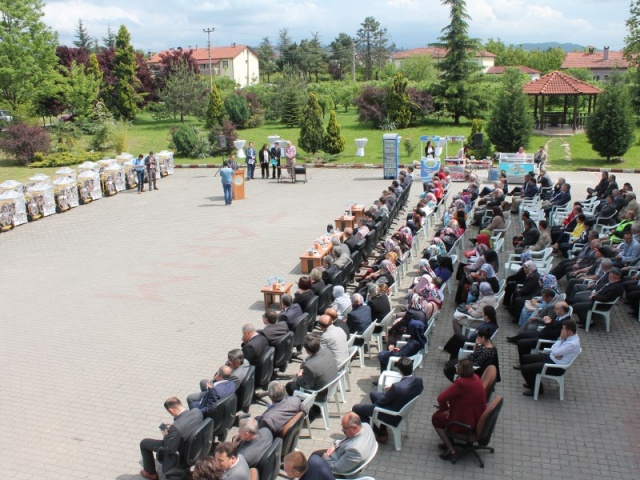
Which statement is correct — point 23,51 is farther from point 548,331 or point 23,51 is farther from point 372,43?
point 372,43

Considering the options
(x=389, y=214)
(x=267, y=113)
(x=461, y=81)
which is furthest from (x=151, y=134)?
(x=389, y=214)

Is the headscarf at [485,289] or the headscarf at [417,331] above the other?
the headscarf at [485,289]

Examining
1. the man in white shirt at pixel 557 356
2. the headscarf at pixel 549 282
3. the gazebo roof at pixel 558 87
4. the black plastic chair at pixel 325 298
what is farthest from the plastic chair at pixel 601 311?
the gazebo roof at pixel 558 87

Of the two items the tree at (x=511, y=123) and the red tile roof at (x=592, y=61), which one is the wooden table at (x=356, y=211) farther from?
the red tile roof at (x=592, y=61)

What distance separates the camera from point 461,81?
37188 millimetres

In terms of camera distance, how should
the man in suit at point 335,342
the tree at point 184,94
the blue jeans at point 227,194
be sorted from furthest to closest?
the tree at point 184,94, the blue jeans at point 227,194, the man in suit at point 335,342

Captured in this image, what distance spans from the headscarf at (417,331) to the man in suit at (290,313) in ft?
5.42

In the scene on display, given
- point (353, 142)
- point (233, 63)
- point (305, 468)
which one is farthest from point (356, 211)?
point (233, 63)

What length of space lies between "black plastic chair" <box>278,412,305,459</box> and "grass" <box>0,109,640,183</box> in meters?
22.2

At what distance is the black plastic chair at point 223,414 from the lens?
6.73 m

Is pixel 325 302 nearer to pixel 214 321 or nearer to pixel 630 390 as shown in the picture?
pixel 214 321

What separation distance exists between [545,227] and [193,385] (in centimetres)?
761

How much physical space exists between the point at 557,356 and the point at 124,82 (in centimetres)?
4132

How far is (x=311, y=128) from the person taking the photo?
96.7 feet
